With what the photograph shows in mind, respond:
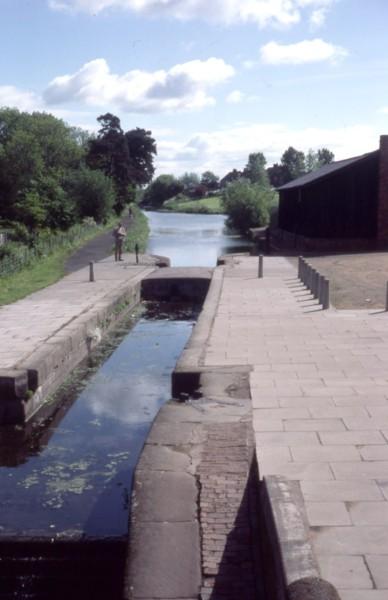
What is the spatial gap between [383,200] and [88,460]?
2152 cm

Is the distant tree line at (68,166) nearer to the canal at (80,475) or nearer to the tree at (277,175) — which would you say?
the canal at (80,475)

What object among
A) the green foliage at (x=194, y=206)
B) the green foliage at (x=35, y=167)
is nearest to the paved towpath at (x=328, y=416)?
the green foliage at (x=35, y=167)

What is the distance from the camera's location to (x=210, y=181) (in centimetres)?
16000

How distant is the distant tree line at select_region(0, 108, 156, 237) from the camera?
45.9 m

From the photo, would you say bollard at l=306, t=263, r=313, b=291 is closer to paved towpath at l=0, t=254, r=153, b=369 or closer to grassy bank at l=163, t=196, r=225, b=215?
paved towpath at l=0, t=254, r=153, b=369

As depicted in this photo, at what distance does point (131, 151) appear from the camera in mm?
75625

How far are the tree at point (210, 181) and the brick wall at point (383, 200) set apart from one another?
12643 cm

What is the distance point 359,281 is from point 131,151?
60.6 m

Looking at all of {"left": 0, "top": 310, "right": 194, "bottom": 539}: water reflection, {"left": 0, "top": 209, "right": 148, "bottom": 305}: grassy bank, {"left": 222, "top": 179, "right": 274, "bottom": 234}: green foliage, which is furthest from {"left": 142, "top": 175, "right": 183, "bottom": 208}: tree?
{"left": 0, "top": 310, "right": 194, "bottom": 539}: water reflection

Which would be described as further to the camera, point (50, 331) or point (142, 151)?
point (142, 151)

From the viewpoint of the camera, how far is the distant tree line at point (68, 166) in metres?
45.9

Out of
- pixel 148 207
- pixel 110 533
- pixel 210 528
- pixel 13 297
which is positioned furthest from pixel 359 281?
pixel 148 207

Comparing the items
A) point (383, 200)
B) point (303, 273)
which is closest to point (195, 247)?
point (383, 200)

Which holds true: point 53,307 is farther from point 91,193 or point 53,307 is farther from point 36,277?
point 91,193
